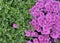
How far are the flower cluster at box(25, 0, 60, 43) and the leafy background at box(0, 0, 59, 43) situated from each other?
0.09 m

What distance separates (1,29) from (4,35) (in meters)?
0.09

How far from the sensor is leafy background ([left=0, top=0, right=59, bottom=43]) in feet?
10.8

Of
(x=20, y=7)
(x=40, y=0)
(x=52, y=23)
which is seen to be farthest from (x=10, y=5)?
(x=52, y=23)

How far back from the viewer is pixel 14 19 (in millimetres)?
3404

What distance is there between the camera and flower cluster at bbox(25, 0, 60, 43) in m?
3.24

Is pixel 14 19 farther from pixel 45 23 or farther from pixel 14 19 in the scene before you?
pixel 45 23

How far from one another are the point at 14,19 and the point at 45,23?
1.47 feet

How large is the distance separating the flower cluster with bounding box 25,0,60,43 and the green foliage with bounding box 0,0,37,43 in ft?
0.32

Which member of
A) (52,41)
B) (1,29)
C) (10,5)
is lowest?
(52,41)

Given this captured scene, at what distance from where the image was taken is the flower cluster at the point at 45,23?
3244 millimetres

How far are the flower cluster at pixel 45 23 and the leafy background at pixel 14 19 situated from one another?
Result: 0.31 ft

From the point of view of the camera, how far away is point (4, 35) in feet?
10.9

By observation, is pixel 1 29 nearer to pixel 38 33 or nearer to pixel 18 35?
pixel 18 35

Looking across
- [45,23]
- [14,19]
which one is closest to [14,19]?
[14,19]
